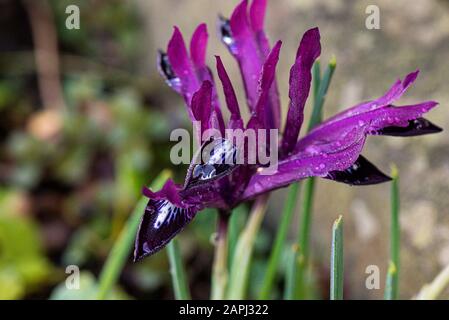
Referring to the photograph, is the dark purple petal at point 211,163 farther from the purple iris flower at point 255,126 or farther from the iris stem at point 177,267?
the iris stem at point 177,267

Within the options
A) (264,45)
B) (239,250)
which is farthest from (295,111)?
(239,250)

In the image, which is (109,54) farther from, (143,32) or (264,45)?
(264,45)

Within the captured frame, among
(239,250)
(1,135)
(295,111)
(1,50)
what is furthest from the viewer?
→ (1,50)

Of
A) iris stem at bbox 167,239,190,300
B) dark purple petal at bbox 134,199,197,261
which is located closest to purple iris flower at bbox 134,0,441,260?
dark purple petal at bbox 134,199,197,261

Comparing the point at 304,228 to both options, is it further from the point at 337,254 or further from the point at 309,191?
the point at 337,254

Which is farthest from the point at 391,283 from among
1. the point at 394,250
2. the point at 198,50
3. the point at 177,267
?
the point at 198,50
